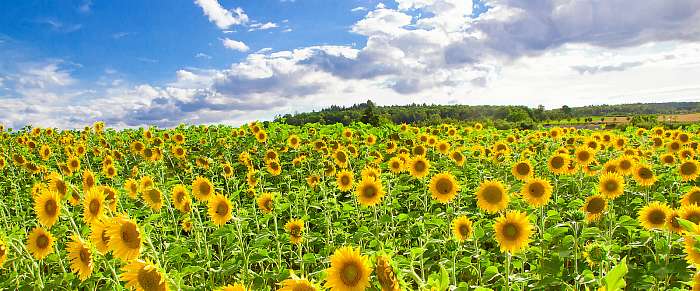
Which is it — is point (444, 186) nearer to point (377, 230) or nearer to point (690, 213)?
point (377, 230)

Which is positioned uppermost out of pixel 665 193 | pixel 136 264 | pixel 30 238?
pixel 136 264

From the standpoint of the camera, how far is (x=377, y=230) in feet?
18.7

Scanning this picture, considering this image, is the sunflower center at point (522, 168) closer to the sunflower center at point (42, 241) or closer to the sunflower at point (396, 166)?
the sunflower at point (396, 166)

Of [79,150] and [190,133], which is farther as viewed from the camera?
[190,133]

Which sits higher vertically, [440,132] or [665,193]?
[440,132]

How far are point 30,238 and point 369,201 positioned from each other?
3671mm

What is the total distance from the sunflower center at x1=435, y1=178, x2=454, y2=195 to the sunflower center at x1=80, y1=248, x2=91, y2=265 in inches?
158

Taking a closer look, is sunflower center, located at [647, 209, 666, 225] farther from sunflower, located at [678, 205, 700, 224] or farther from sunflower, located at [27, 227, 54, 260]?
sunflower, located at [27, 227, 54, 260]

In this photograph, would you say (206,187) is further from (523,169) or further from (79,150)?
(79,150)

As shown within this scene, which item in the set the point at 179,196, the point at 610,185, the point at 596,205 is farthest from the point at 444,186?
the point at 179,196

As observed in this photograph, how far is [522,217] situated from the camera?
418 cm

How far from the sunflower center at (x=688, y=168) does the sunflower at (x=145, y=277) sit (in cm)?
802

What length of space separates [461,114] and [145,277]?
110 metres

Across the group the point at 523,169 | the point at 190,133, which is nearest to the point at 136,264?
the point at 523,169
